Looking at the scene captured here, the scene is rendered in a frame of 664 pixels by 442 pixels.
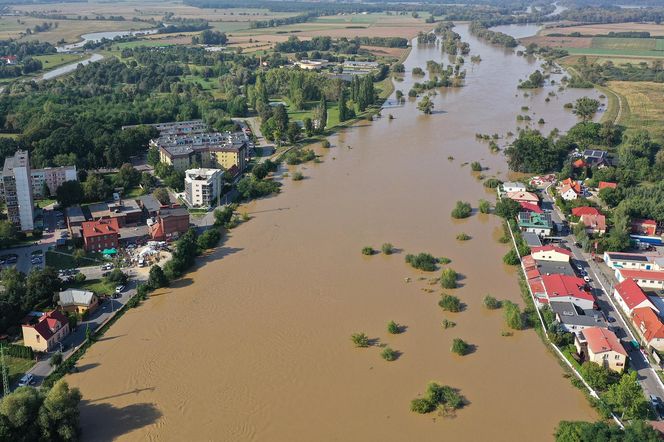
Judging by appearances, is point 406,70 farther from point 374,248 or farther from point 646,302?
point 646,302

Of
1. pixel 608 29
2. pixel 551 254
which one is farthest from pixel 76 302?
pixel 608 29

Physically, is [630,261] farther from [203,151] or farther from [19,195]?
[19,195]

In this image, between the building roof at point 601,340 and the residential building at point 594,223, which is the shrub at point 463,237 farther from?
the building roof at point 601,340

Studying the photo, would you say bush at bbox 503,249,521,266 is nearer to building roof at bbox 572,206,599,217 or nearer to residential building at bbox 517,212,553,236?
residential building at bbox 517,212,553,236

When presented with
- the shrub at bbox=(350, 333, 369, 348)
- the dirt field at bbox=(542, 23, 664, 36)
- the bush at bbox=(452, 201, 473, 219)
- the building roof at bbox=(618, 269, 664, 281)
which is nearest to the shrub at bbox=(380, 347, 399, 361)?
the shrub at bbox=(350, 333, 369, 348)

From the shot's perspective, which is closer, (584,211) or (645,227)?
(645,227)

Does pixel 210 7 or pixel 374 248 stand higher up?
pixel 210 7

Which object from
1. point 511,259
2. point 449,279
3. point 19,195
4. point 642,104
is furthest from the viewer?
point 642,104

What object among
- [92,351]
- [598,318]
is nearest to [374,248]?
[598,318]
